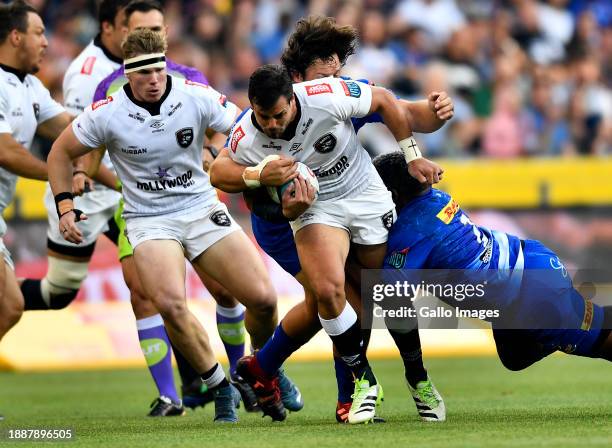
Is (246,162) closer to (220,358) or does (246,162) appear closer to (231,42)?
(220,358)

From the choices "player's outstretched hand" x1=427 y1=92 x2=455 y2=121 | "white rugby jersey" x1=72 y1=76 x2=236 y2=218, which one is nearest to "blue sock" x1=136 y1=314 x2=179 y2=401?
"white rugby jersey" x1=72 y1=76 x2=236 y2=218

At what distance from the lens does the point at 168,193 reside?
8.16 m

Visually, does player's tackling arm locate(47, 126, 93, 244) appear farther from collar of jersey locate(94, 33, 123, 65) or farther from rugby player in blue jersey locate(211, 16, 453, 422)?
collar of jersey locate(94, 33, 123, 65)

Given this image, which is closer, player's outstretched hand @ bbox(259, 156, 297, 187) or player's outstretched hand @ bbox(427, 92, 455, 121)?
player's outstretched hand @ bbox(259, 156, 297, 187)

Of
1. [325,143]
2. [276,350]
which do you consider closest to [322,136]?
[325,143]

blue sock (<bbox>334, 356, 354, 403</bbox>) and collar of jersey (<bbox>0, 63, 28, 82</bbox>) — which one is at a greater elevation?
collar of jersey (<bbox>0, 63, 28, 82</bbox>)

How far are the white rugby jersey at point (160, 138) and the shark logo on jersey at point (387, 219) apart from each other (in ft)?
4.39

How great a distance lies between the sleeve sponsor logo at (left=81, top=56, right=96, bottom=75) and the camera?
9.73 m

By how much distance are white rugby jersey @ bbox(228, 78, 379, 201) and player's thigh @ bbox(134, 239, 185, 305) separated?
873 mm

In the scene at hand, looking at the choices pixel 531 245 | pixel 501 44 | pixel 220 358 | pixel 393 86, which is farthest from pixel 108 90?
pixel 501 44

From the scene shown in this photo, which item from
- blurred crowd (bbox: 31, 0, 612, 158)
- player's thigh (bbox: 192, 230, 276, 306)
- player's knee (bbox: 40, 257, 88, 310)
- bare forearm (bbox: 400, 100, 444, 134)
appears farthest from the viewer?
blurred crowd (bbox: 31, 0, 612, 158)

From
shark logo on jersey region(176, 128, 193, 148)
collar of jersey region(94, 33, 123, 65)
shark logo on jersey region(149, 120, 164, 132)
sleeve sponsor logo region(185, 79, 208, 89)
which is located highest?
sleeve sponsor logo region(185, 79, 208, 89)

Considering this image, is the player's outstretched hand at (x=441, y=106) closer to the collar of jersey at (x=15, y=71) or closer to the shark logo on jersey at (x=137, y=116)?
the shark logo on jersey at (x=137, y=116)

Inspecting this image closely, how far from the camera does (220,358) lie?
1315 centimetres
